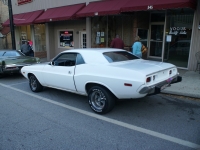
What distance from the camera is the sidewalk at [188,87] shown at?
5812 mm

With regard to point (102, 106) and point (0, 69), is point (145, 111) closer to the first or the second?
point (102, 106)

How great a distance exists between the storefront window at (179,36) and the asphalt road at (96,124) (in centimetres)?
416

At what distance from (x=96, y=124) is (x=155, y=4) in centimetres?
605

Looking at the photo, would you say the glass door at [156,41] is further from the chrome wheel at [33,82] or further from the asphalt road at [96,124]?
the chrome wheel at [33,82]

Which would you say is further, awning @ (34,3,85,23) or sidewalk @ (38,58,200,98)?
awning @ (34,3,85,23)

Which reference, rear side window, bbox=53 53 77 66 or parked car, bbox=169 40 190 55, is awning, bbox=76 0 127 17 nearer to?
parked car, bbox=169 40 190 55

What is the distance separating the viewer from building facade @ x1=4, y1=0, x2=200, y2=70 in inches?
340

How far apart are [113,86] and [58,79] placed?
1.96 m

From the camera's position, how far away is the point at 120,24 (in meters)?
11.9

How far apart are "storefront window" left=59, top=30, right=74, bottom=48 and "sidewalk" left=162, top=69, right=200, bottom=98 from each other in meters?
9.10

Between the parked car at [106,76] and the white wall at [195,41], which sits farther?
the white wall at [195,41]

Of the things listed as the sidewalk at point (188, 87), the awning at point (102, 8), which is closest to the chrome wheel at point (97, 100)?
the sidewalk at point (188, 87)

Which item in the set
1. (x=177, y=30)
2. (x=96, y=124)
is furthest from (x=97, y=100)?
(x=177, y=30)

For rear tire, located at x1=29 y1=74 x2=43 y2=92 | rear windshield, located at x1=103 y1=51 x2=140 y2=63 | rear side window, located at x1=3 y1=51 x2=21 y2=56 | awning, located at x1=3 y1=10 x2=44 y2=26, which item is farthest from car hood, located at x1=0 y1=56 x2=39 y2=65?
awning, located at x1=3 y1=10 x2=44 y2=26
